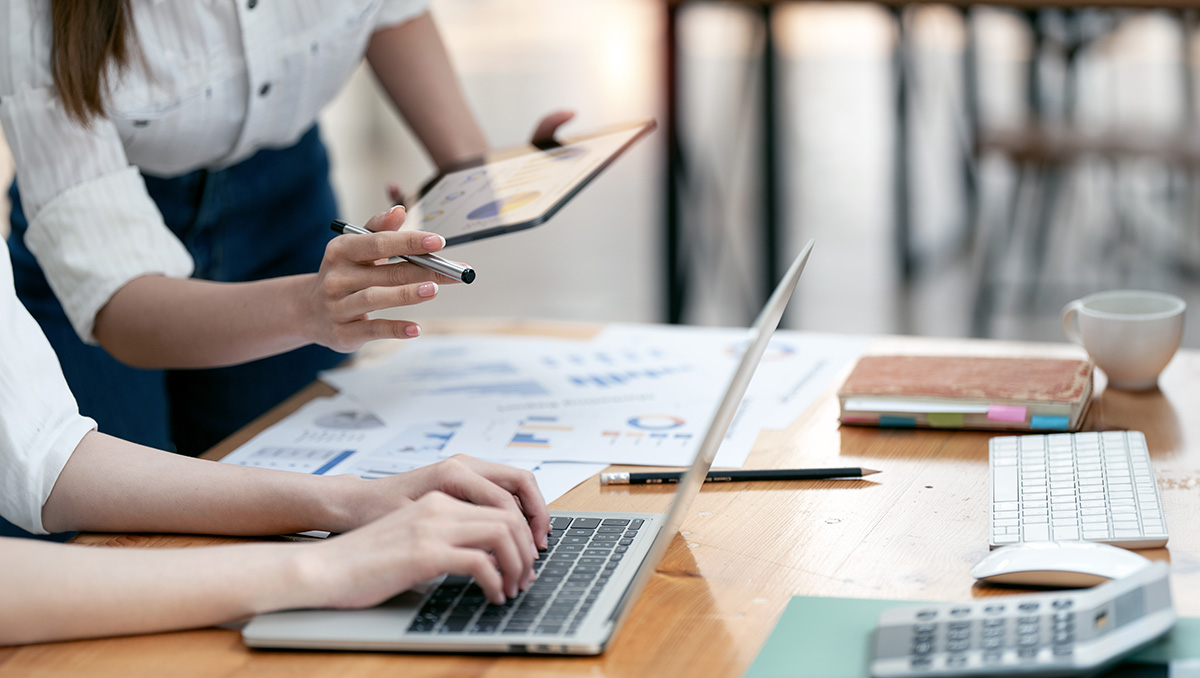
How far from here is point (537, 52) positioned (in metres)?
5.27

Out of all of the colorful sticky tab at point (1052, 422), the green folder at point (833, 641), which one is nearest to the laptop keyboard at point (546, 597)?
the green folder at point (833, 641)

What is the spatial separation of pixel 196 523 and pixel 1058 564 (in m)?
0.59

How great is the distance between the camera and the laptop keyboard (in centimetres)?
67

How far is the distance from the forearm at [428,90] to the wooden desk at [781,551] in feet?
1.67

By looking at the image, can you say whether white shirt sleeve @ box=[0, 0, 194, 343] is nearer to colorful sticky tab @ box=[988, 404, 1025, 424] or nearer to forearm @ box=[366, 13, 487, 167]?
forearm @ box=[366, 13, 487, 167]

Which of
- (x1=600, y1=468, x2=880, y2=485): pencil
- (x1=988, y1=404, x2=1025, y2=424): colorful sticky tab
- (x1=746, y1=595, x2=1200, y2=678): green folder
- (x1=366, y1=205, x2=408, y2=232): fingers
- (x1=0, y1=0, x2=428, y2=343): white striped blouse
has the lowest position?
(x1=988, y1=404, x2=1025, y2=424): colorful sticky tab

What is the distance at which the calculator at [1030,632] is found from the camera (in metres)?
0.58

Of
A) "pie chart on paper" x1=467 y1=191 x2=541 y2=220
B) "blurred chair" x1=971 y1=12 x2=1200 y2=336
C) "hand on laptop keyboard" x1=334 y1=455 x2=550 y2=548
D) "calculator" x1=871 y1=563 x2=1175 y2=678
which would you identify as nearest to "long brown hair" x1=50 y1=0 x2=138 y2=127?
"pie chart on paper" x1=467 y1=191 x2=541 y2=220

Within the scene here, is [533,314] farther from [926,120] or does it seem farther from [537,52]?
[537,52]

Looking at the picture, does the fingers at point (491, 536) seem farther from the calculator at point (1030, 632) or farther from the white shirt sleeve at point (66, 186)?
the white shirt sleeve at point (66, 186)

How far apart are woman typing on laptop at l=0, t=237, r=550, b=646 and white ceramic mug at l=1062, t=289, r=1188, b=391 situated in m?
0.63

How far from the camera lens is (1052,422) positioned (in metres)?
1.02

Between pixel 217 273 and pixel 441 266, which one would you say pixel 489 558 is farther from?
pixel 217 273

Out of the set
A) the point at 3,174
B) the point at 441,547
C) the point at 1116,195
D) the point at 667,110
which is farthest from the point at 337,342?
the point at 1116,195
